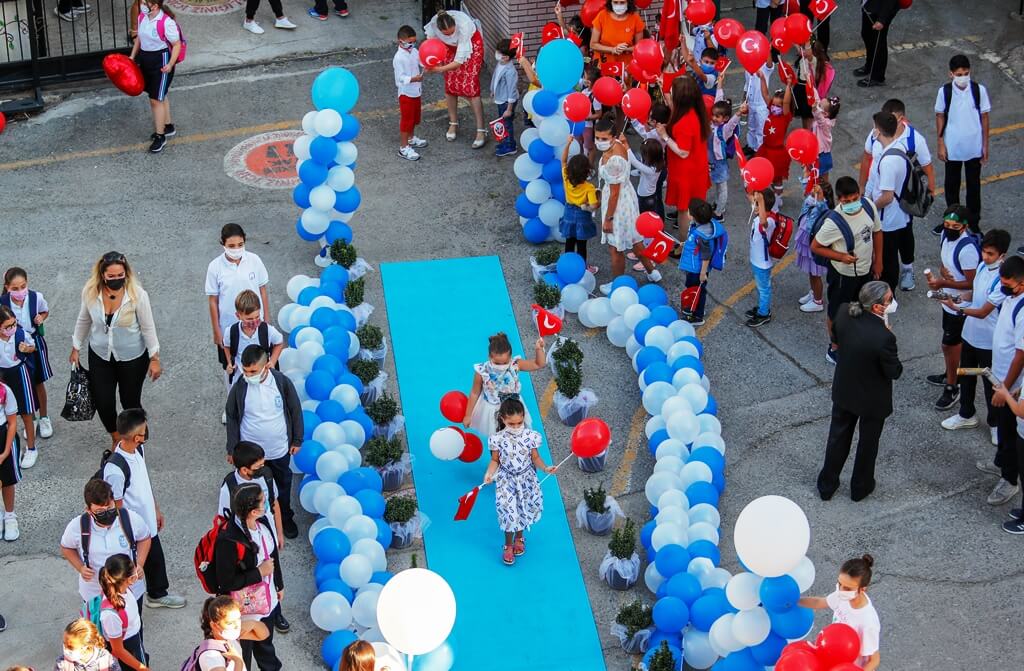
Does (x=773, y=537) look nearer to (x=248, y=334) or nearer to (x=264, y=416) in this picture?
(x=264, y=416)

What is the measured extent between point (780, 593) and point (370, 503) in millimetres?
2913

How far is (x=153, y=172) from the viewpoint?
13609 mm

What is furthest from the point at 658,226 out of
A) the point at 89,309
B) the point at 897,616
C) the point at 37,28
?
the point at 37,28

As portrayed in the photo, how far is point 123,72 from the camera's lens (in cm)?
1336

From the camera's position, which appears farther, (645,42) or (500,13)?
(500,13)

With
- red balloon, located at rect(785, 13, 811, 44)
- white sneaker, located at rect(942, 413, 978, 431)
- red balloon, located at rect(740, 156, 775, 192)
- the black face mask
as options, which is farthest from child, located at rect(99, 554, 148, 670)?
red balloon, located at rect(785, 13, 811, 44)

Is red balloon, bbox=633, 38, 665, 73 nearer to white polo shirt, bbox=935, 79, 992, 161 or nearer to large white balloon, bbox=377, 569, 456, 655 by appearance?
white polo shirt, bbox=935, 79, 992, 161

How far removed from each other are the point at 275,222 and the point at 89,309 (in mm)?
3840

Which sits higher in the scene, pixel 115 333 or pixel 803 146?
pixel 803 146

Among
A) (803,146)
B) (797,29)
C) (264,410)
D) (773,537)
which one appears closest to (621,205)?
(803,146)

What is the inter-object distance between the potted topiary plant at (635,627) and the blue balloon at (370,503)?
5.89 feet

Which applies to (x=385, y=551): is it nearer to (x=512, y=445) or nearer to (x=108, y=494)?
(x=512, y=445)

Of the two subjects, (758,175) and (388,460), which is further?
(758,175)

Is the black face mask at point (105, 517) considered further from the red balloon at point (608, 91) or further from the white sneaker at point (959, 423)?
the red balloon at point (608, 91)
